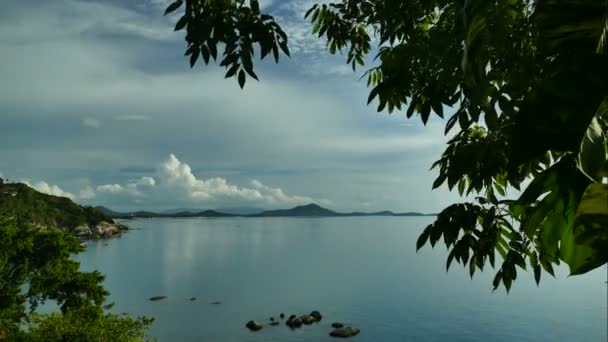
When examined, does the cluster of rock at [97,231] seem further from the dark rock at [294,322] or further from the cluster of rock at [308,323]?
the dark rock at [294,322]

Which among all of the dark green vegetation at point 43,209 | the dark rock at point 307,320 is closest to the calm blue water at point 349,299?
the dark rock at point 307,320

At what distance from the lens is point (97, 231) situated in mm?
173750

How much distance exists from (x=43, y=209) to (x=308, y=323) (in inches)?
4033

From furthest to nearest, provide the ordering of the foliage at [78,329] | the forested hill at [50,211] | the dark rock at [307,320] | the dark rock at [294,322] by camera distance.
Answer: the forested hill at [50,211] < the dark rock at [307,320] < the dark rock at [294,322] < the foliage at [78,329]

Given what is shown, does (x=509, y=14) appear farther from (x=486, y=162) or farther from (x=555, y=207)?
(x=555, y=207)

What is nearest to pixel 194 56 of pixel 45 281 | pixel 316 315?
pixel 45 281

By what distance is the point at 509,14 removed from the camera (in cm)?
263

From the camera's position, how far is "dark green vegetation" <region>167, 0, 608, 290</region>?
0.91 m

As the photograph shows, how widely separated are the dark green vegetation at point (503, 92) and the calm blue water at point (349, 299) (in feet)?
181

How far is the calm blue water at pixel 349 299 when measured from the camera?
59.4 m

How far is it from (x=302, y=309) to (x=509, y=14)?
70545 millimetres

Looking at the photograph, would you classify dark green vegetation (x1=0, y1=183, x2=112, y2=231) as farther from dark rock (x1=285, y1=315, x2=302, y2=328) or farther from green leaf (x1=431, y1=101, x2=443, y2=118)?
green leaf (x1=431, y1=101, x2=443, y2=118)

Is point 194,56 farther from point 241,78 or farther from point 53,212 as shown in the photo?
point 53,212

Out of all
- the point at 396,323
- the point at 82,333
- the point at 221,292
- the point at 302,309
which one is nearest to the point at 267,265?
the point at 221,292
